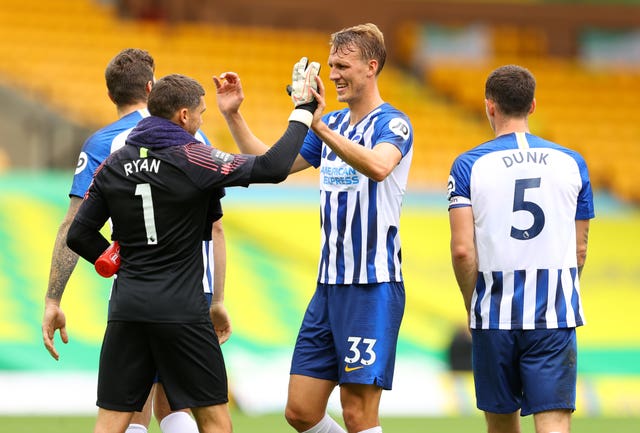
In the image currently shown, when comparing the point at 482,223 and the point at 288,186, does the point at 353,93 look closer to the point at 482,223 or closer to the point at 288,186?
the point at 482,223

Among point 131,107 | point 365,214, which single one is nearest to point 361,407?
point 365,214

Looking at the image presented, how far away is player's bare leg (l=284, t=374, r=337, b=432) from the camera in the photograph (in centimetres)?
551

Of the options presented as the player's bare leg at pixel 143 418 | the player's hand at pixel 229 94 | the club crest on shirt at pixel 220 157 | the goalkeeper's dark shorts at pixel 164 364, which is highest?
the player's hand at pixel 229 94

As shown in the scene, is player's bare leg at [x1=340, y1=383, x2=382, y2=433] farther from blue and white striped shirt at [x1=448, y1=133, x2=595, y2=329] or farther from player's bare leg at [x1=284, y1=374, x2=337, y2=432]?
blue and white striped shirt at [x1=448, y1=133, x2=595, y2=329]

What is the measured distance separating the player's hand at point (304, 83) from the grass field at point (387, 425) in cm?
432

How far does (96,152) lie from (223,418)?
5.07 ft

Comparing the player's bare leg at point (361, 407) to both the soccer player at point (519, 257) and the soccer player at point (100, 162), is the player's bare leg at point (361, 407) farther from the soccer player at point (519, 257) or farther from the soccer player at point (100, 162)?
the soccer player at point (100, 162)

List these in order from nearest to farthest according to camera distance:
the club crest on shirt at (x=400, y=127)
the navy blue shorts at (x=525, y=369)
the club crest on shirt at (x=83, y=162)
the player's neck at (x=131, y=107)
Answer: the navy blue shorts at (x=525, y=369), the club crest on shirt at (x=400, y=127), the club crest on shirt at (x=83, y=162), the player's neck at (x=131, y=107)

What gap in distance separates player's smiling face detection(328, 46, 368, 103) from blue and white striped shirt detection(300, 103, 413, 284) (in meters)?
0.17

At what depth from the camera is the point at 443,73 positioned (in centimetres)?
2097

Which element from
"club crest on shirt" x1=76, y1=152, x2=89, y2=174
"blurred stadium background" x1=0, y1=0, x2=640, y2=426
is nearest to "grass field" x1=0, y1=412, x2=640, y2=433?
"blurred stadium background" x1=0, y1=0, x2=640, y2=426

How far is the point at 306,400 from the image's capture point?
217 inches

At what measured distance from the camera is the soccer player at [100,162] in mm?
5527

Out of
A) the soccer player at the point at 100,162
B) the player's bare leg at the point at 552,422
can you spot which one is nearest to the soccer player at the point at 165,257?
the soccer player at the point at 100,162
